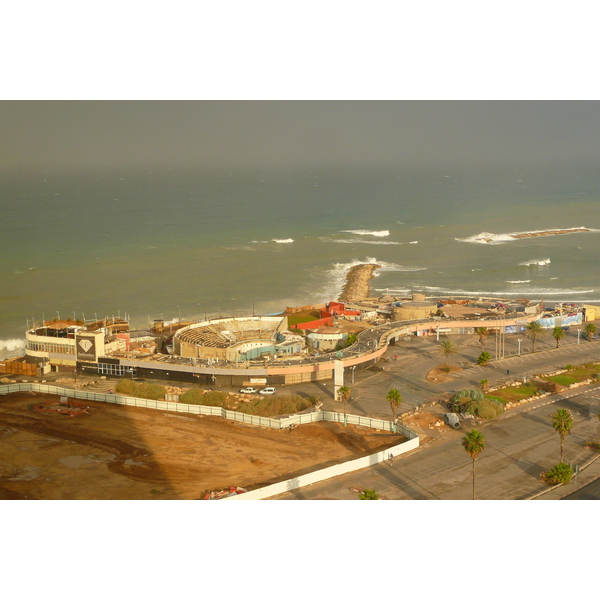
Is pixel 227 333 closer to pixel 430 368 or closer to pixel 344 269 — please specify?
pixel 430 368

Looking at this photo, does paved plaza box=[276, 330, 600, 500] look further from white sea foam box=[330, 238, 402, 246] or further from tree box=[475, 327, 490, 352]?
A: white sea foam box=[330, 238, 402, 246]

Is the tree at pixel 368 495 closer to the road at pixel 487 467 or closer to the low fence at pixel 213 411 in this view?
the road at pixel 487 467

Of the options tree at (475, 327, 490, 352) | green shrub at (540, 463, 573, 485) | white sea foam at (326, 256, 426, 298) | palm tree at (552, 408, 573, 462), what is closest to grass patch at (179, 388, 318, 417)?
palm tree at (552, 408, 573, 462)

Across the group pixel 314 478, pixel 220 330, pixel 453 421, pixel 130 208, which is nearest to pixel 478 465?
pixel 453 421

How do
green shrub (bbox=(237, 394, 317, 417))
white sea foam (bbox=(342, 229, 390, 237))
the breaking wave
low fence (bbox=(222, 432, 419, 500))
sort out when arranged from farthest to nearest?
white sea foam (bbox=(342, 229, 390, 237))
the breaking wave
green shrub (bbox=(237, 394, 317, 417))
low fence (bbox=(222, 432, 419, 500))

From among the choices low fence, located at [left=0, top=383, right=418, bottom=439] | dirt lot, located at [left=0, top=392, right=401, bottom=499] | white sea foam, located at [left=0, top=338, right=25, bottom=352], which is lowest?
dirt lot, located at [left=0, top=392, right=401, bottom=499]

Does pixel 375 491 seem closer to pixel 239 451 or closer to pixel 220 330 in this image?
pixel 239 451
